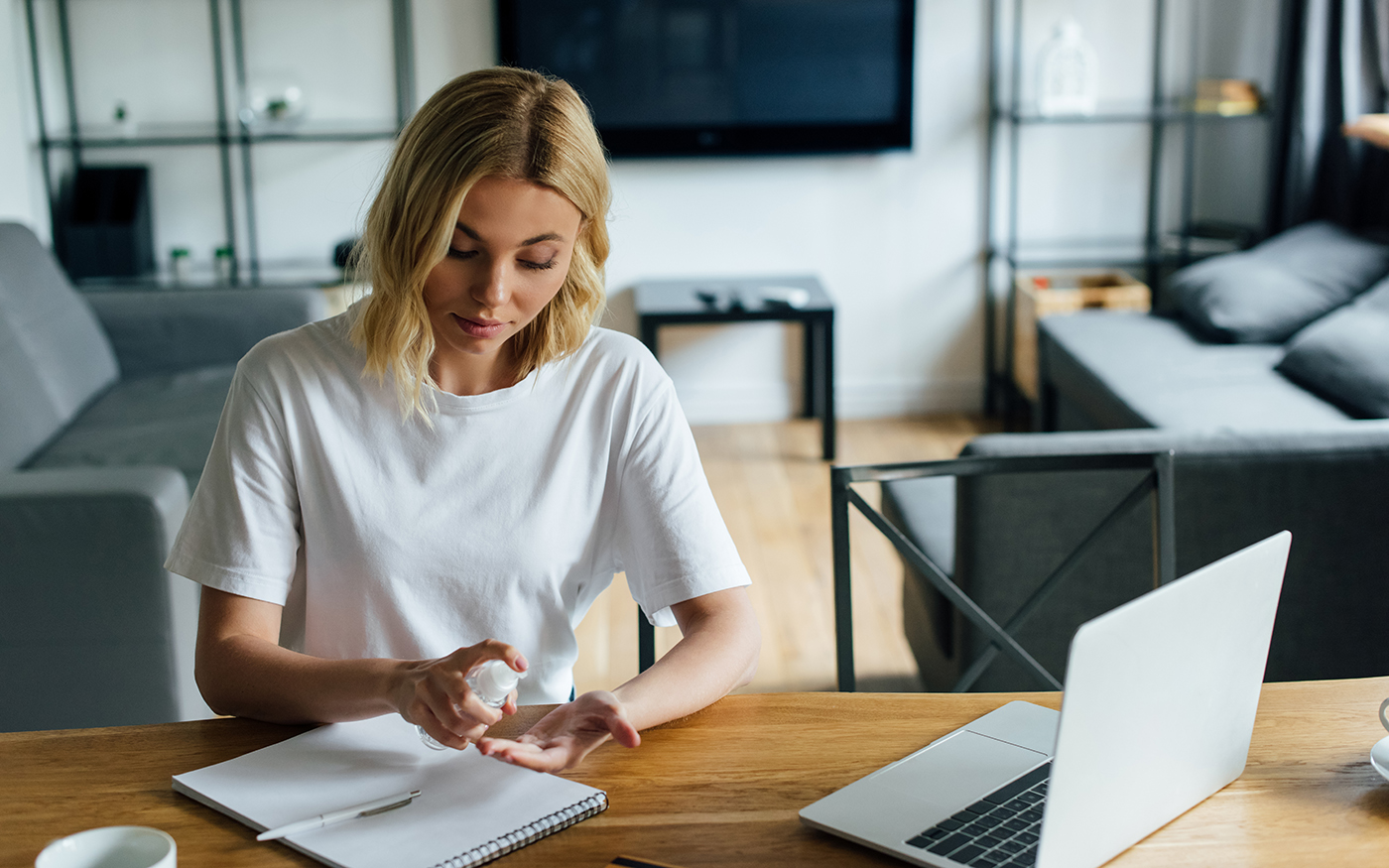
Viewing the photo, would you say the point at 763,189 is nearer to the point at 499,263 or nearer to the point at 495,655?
the point at 499,263

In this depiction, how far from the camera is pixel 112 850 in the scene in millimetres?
758

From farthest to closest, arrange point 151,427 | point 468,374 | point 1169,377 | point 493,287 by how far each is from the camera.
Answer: point 1169,377 < point 151,427 < point 468,374 < point 493,287

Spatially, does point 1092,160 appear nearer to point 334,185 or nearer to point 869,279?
point 869,279

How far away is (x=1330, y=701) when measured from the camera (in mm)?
1061

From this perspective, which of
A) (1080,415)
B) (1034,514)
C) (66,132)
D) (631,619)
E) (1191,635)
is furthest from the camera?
(66,132)

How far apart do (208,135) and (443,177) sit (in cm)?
341

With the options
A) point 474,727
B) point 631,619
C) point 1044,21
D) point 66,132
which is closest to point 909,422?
point 1044,21

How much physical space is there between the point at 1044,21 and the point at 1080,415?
1438mm

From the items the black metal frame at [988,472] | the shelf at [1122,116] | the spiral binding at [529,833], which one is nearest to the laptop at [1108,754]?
the spiral binding at [529,833]

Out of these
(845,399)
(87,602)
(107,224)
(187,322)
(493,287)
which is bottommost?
(845,399)

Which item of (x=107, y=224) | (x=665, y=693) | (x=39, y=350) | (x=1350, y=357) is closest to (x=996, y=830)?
(x=665, y=693)

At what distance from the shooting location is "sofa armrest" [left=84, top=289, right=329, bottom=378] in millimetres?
3414

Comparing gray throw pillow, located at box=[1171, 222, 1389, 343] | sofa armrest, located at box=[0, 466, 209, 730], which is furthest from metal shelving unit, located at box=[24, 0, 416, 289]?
gray throw pillow, located at box=[1171, 222, 1389, 343]

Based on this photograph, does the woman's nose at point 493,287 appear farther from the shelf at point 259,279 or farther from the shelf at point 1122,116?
the shelf at point 1122,116
